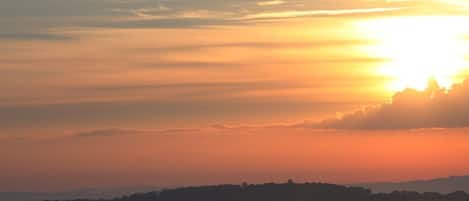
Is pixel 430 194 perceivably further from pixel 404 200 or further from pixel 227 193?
pixel 227 193

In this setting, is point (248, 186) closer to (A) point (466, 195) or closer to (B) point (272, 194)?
(B) point (272, 194)

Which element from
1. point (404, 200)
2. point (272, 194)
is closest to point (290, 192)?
point (272, 194)

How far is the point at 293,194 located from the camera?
130375 millimetres

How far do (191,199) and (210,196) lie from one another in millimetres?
1610

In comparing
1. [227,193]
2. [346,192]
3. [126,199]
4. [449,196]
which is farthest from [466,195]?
[126,199]

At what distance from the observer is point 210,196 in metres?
133

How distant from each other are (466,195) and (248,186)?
17720 mm

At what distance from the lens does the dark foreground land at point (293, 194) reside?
12925cm

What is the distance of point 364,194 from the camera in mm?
130750

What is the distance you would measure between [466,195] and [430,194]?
3.06 m

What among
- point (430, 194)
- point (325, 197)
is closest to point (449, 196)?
point (430, 194)

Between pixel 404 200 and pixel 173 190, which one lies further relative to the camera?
pixel 173 190

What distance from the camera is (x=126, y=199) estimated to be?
13838 centimetres

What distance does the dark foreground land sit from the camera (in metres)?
129
